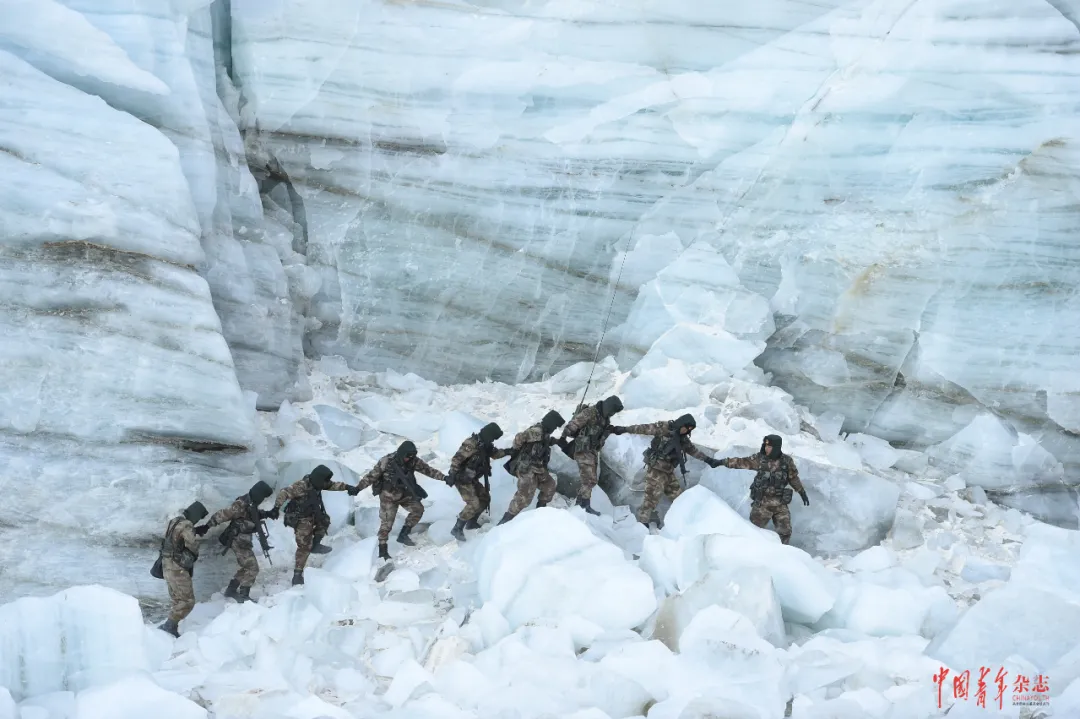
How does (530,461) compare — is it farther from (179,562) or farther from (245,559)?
(179,562)

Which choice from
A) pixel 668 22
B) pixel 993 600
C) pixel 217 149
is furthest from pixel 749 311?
pixel 217 149

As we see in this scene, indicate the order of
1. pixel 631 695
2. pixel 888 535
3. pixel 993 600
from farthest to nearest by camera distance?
pixel 888 535 < pixel 993 600 < pixel 631 695

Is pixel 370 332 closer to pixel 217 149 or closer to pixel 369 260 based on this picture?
pixel 369 260

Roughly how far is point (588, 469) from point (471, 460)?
106 centimetres

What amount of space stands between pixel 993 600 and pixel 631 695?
8.20 ft

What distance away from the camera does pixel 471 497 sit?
24.3 feet

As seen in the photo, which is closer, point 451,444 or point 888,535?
point 888,535

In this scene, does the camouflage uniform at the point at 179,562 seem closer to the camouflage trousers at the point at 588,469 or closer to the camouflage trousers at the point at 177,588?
the camouflage trousers at the point at 177,588

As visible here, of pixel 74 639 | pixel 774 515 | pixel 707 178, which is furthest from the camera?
pixel 707 178

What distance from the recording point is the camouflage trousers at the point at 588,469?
25.0 ft

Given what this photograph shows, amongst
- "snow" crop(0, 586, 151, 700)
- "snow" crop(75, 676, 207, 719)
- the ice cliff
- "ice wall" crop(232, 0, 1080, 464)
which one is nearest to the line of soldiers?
the ice cliff

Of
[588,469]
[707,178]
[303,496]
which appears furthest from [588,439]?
[707,178]

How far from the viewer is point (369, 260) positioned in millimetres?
9797

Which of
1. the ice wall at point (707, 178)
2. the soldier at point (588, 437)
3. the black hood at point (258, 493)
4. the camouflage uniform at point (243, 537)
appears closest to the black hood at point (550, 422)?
the soldier at point (588, 437)
